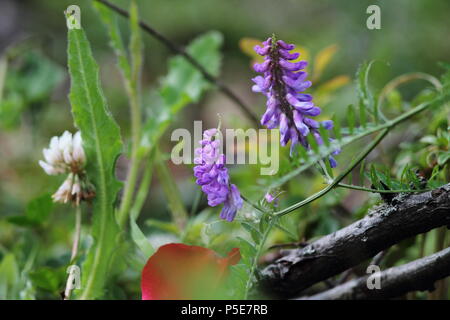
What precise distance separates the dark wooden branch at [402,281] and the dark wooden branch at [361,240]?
0.04 meters

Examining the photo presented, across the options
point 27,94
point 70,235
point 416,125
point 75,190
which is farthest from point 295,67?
point 27,94

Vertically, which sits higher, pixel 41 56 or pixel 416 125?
pixel 41 56

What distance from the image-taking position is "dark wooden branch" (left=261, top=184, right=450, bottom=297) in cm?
36

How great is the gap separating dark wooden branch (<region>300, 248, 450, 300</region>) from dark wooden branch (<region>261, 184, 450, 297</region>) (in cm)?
4

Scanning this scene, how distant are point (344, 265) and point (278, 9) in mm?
1624

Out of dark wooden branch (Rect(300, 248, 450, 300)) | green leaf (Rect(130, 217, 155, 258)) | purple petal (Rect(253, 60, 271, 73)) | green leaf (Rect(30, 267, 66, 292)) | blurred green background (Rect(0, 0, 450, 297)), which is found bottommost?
dark wooden branch (Rect(300, 248, 450, 300))

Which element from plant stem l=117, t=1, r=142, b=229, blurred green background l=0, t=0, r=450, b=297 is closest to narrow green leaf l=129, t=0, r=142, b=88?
plant stem l=117, t=1, r=142, b=229

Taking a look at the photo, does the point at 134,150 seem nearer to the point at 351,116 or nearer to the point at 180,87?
the point at 180,87

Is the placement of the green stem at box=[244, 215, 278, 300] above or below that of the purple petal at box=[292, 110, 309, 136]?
below

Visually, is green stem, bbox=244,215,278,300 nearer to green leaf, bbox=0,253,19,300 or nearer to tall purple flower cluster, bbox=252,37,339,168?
tall purple flower cluster, bbox=252,37,339,168

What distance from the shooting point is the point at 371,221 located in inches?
14.9

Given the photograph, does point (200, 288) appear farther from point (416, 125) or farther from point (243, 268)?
point (416, 125)

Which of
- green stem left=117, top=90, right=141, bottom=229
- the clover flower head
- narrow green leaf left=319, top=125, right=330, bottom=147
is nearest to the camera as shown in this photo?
narrow green leaf left=319, top=125, right=330, bottom=147

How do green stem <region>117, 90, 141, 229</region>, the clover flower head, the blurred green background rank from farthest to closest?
the blurred green background
green stem <region>117, 90, 141, 229</region>
the clover flower head
